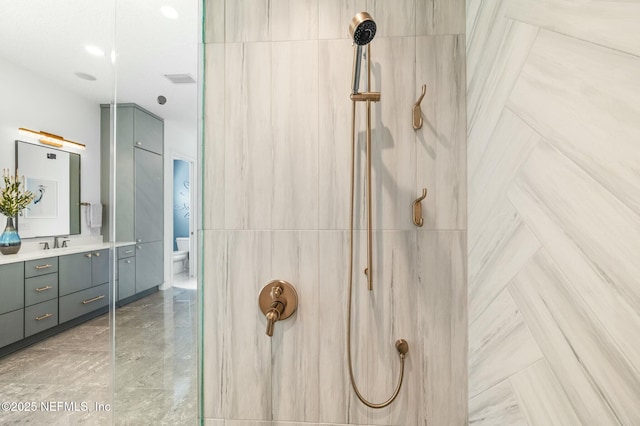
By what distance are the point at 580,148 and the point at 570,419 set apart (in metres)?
0.57

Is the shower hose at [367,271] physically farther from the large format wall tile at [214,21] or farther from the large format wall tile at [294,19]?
the large format wall tile at [214,21]

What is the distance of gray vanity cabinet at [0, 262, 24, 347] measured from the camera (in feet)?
6.75

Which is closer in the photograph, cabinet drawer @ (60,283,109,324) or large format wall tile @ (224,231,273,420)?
large format wall tile @ (224,231,273,420)

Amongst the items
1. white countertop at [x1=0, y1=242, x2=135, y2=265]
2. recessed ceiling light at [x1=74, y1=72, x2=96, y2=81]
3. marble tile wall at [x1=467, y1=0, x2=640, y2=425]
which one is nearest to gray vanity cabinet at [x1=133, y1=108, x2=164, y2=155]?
marble tile wall at [x1=467, y1=0, x2=640, y2=425]

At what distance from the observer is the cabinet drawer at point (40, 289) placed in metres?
2.21

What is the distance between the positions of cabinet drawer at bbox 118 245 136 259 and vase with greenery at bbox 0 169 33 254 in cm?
196

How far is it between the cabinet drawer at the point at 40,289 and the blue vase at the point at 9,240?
0.84 ft

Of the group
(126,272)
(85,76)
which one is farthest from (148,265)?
(85,76)

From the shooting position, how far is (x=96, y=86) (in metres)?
2.30

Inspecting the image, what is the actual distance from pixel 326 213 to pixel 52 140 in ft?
8.64

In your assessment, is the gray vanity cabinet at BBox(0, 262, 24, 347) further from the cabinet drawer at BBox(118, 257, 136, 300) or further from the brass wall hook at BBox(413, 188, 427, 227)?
the brass wall hook at BBox(413, 188, 427, 227)

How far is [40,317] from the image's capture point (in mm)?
2256

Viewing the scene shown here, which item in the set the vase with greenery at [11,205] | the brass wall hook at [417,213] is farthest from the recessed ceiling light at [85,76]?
the brass wall hook at [417,213]

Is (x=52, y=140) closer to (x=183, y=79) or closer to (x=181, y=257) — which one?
(x=183, y=79)
